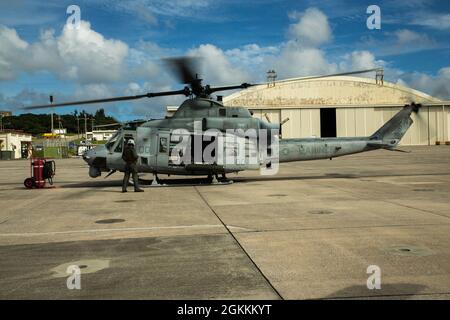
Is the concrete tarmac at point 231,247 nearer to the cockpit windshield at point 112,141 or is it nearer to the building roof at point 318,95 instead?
the cockpit windshield at point 112,141

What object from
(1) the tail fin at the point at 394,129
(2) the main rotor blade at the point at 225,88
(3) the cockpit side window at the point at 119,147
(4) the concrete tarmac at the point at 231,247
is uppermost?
(2) the main rotor blade at the point at 225,88

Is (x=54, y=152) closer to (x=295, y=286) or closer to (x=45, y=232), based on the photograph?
(x=45, y=232)

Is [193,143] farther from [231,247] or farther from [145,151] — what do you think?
[231,247]

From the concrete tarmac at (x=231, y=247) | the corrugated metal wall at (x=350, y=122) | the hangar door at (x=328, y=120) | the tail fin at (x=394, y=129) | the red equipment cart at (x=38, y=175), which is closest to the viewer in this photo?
the concrete tarmac at (x=231, y=247)

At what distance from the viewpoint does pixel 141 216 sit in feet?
34.4

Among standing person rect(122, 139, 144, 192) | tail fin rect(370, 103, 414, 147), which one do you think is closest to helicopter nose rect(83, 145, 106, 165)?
standing person rect(122, 139, 144, 192)

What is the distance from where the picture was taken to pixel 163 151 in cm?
1748

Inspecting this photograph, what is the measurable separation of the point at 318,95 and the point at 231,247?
209ft

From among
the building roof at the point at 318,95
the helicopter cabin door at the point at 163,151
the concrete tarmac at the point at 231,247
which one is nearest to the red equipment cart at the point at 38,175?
the helicopter cabin door at the point at 163,151

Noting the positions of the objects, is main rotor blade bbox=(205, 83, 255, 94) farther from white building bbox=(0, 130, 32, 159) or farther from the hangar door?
white building bbox=(0, 130, 32, 159)

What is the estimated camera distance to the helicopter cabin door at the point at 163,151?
57.3ft

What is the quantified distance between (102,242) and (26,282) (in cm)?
229

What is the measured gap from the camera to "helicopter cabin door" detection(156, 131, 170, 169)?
17469 millimetres

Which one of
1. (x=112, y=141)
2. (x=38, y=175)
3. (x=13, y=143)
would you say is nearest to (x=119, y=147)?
(x=112, y=141)
